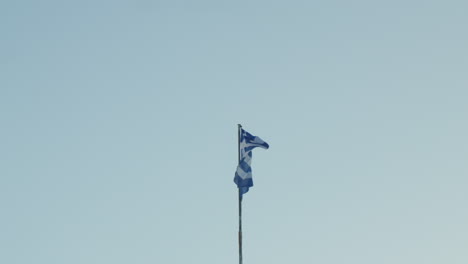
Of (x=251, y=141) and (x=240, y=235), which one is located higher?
(x=251, y=141)

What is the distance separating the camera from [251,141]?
193ft

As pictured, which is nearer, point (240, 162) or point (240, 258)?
point (240, 258)

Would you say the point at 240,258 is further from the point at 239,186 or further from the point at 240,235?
the point at 239,186

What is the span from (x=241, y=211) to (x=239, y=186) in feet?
7.08

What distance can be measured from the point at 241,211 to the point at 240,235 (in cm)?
155

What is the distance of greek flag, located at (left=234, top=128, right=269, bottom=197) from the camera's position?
57812 mm

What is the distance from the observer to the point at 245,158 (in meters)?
58.6

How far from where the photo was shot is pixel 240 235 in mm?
55219

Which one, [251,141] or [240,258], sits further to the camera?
[251,141]

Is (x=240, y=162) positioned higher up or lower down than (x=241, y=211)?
higher up

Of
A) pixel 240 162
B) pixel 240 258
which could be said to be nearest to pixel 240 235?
pixel 240 258

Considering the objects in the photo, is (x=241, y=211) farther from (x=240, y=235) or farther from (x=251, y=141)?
(x=251, y=141)

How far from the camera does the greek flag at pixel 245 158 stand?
2276 inches

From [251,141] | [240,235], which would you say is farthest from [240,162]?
[240,235]
